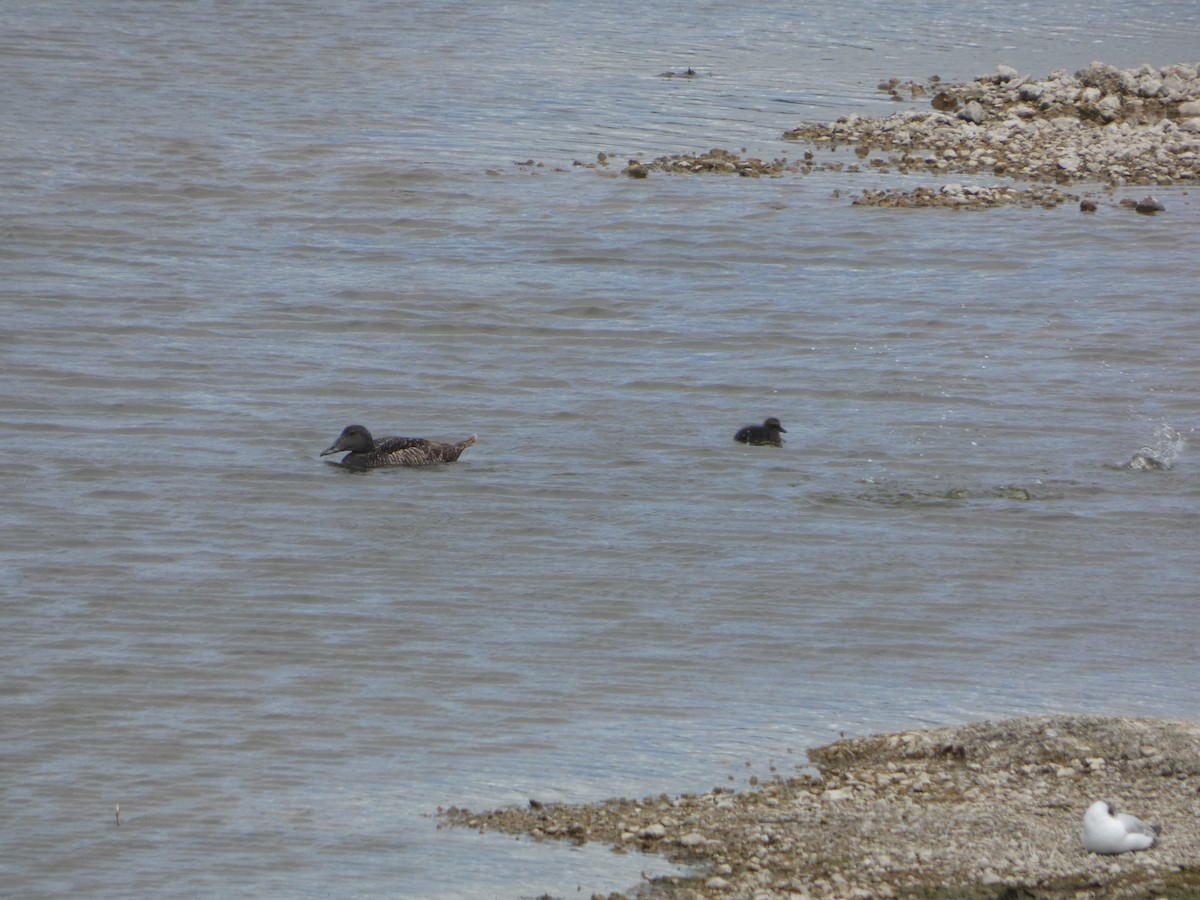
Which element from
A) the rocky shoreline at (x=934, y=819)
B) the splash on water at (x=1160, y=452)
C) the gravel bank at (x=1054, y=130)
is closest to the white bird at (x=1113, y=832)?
the rocky shoreline at (x=934, y=819)

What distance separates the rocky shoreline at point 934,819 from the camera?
6.75 metres

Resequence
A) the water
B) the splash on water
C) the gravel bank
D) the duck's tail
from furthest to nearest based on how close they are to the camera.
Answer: the gravel bank
the splash on water
the duck's tail
the water

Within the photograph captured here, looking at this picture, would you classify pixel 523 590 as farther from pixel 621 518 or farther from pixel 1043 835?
pixel 1043 835

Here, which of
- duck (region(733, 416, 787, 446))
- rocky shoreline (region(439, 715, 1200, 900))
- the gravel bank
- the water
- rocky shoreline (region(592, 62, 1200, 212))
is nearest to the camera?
rocky shoreline (region(439, 715, 1200, 900))

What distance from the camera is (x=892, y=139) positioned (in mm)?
24891

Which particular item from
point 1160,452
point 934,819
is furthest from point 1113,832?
point 1160,452

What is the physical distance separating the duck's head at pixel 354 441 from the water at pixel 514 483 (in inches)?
9.1

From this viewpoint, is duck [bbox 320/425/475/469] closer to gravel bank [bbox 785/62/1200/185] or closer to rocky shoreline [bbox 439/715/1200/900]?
rocky shoreline [bbox 439/715/1200/900]

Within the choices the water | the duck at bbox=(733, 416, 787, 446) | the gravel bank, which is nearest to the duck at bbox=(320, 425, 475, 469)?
the water

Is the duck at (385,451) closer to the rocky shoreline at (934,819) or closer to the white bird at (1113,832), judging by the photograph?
the rocky shoreline at (934,819)

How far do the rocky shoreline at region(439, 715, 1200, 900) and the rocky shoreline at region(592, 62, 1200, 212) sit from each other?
47.8ft

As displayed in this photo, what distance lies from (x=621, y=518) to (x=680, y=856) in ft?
16.8

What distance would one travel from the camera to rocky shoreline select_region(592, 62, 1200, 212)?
23.2 m

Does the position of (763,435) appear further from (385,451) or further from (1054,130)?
(1054,130)
